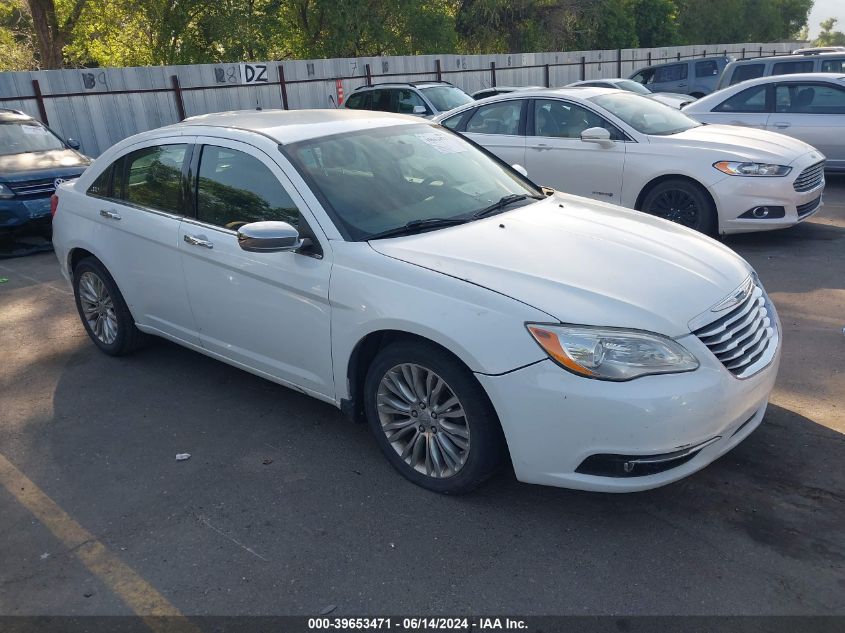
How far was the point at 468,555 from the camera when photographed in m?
3.14

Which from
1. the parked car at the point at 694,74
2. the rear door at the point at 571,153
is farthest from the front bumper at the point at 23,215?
the parked car at the point at 694,74

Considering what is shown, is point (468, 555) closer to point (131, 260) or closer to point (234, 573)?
point (234, 573)

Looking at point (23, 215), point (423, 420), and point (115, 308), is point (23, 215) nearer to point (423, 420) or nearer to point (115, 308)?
point (115, 308)

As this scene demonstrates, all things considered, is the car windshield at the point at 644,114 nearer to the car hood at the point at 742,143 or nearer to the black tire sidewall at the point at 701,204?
the car hood at the point at 742,143

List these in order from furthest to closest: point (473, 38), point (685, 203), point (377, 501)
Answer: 1. point (473, 38)
2. point (685, 203)
3. point (377, 501)

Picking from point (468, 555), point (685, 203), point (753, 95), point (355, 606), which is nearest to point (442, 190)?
point (468, 555)

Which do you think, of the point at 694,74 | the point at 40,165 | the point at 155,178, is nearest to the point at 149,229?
the point at 155,178

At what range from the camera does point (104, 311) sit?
545 cm

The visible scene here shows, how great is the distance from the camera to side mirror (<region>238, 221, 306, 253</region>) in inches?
143

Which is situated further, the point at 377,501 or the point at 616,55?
the point at 616,55

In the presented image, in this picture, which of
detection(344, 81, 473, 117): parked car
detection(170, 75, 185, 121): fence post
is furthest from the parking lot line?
detection(170, 75, 185, 121): fence post

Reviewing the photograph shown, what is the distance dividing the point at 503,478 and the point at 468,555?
646 mm

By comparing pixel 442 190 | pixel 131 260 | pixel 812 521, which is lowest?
pixel 812 521

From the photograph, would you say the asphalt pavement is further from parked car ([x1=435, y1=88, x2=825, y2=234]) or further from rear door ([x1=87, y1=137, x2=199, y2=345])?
parked car ([x1=435, y1=88, x2=825, y2=234])
